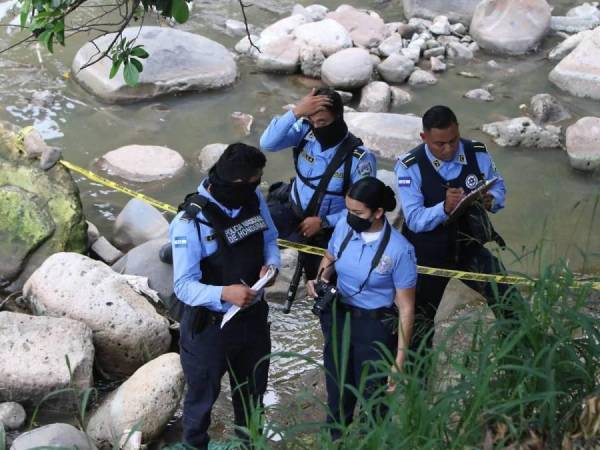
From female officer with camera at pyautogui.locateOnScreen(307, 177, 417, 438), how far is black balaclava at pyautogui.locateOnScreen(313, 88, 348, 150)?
2.22 feet

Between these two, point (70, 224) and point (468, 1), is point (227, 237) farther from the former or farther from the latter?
point (468, 1)

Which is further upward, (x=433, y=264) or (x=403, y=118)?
(x=433, y=264)

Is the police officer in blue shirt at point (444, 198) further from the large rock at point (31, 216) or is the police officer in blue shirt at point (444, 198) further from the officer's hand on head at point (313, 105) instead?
the large rock at point (31, 216)

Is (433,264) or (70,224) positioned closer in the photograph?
(433,264)

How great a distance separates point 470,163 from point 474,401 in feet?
6.11

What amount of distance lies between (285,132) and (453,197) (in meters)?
0.95

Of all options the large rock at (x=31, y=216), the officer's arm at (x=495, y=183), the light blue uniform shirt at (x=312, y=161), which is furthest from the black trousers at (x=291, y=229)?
the large rock at (x=31, y=216)

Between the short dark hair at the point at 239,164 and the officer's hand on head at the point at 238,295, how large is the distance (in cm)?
46

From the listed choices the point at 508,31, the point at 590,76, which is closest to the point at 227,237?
the point at 590,76

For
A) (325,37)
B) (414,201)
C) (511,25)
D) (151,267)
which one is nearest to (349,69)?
(325,37)

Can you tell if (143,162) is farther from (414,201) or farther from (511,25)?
(511,25)

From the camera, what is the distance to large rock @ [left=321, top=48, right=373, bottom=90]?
9.49m

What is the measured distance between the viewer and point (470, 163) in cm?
434

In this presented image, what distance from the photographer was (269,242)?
402cm
